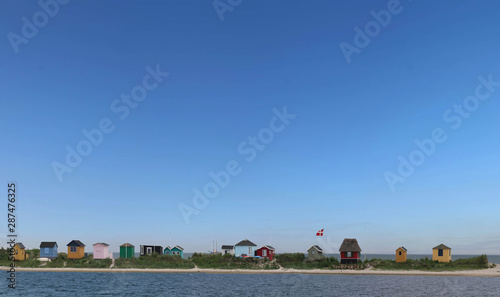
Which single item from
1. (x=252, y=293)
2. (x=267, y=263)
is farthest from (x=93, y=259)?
(x=252, y=293)

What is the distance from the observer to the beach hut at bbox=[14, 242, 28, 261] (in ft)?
340

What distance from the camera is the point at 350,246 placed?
94.4 meters

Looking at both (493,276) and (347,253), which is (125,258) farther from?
(493,276)

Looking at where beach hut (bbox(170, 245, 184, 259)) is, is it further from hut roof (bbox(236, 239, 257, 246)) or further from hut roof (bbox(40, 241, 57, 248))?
hut roof (bbox(40, 241, 57, 248))

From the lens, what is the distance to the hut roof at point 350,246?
93.6 metres

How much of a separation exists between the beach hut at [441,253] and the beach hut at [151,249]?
6704 cm

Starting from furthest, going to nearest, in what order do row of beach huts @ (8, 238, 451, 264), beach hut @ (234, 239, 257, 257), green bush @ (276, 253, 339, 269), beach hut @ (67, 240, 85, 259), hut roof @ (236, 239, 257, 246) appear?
1. hut roof @ (236, 239, 257, 246)
2. beach hut @ (234, 239, 257, 257)
3. beach hut @ (67, 240, 85, 259)
4. row of beach huts @ (8, 238, 451, 264)
5. green bush @ (276, 253, 339, 269)

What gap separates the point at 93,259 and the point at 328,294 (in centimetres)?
6678

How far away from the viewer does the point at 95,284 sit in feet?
225

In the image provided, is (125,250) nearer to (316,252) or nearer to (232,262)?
(232,262)

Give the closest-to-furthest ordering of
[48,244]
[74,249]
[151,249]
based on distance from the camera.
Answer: [74,249] < [48,244] < [151,249]

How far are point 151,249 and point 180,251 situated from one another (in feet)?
25.0

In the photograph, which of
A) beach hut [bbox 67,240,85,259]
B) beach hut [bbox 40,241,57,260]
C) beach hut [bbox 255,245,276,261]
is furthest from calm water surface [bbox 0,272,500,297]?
beach hut [bbox 40,241,57,260]

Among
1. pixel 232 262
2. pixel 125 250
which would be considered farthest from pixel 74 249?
pixel 232 262
